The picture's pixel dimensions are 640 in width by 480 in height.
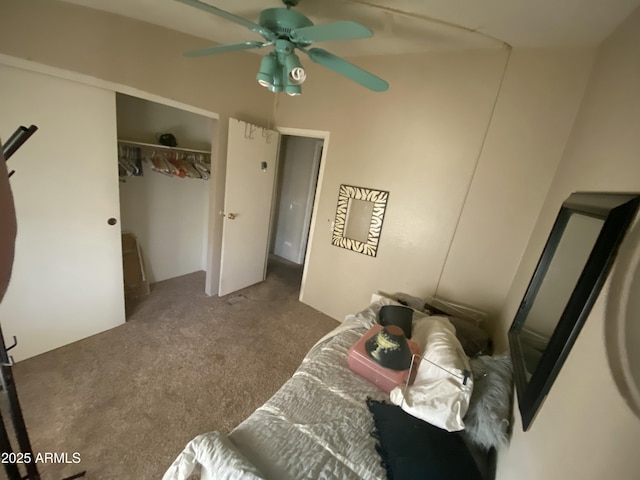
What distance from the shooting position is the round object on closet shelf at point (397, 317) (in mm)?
1613

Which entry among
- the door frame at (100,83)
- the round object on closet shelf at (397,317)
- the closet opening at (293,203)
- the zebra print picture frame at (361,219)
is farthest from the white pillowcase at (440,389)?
the closet opening at (293,203)

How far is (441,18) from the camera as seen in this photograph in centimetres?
148

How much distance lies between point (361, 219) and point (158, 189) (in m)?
2.21

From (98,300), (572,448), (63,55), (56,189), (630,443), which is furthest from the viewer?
(98,300)

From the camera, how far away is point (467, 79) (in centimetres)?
188

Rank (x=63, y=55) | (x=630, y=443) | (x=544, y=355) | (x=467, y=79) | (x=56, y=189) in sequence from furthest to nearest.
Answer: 1. (x=467, y=79)
2. (x=56, y=189)
3. (x=63, y=55)
4. (x=544, y=355)
5. (x=630, y=443)

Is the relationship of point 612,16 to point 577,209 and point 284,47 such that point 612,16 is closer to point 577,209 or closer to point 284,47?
point 577,209

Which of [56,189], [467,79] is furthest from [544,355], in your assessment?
[56,189]

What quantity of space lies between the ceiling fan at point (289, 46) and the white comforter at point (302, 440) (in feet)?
4.87

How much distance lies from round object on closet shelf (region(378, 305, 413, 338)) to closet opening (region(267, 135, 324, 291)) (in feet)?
6.74

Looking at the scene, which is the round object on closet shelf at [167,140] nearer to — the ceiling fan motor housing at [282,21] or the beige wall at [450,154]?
the beige wall at [450,154]

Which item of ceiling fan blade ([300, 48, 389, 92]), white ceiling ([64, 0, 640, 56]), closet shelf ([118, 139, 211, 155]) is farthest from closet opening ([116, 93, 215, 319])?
ceiling fan blade ([300, 48, 389, 92])

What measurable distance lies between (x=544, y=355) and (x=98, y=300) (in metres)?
2.85

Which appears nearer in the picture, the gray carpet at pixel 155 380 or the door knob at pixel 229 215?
the gray carpet at pixel 155 380
